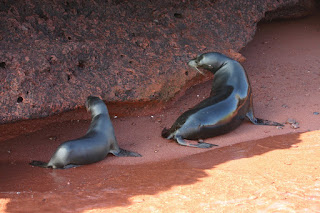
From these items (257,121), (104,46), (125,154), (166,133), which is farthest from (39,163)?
(257,121)

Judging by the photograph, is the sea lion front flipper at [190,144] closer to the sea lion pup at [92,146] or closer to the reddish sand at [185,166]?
the reddish sand at [185,166]

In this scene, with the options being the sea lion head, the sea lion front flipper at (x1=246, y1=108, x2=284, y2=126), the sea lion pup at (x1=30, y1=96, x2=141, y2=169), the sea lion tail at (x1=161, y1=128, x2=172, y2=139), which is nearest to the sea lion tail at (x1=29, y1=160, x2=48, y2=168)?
the sea lion pup at (x1=30, y1=96, x2=141, y2=169)

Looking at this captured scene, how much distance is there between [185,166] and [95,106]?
1765 millimetres

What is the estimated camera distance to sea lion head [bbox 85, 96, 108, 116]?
5.72m

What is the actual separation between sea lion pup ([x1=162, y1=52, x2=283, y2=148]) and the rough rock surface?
426 mm

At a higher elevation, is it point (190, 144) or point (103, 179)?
point (103, 179)

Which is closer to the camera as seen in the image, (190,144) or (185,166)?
(185,166)

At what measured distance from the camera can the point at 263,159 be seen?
14.7 ft

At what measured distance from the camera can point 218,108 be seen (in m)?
5.94

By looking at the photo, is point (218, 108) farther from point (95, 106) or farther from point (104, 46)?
point (104, 46)

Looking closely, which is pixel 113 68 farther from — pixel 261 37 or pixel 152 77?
pixel 261 37

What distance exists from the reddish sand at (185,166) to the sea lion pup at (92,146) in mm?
124

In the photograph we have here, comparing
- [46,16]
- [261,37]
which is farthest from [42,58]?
[261,37]

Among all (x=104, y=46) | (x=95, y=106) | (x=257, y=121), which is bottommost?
(x=257, y=121)
